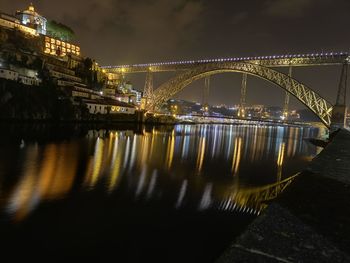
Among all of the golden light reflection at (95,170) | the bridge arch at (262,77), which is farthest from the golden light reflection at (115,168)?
the bridge arch at (262,77)

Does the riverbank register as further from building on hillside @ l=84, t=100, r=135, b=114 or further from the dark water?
building on hillside @ l=84, t=100, r=135, b=114

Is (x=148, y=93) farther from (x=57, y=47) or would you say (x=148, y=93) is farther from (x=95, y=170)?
(x=95, y=170)

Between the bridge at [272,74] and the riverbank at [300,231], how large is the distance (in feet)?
96.6

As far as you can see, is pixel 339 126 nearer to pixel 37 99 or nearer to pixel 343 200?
pixel 343 200

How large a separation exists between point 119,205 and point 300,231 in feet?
21.0

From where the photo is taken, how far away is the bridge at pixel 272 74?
30.9m

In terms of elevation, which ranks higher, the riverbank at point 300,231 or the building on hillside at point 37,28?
the building on hillside at point 37,28

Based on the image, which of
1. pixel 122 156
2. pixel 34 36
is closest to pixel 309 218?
pixel 122 156

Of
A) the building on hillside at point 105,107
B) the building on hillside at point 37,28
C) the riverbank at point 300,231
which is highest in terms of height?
the building on hillside at point 37,28

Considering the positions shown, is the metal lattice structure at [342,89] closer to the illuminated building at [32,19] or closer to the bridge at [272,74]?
the bridge at [272,74]

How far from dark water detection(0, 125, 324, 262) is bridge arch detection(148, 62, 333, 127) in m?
19.1

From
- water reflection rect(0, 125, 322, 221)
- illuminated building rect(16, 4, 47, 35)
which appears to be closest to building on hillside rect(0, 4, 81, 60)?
illuminated building rect(16, 4, 47, 35)

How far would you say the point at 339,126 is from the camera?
30703 mm

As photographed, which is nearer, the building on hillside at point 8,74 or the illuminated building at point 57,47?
the building on hillside at point 8,74
